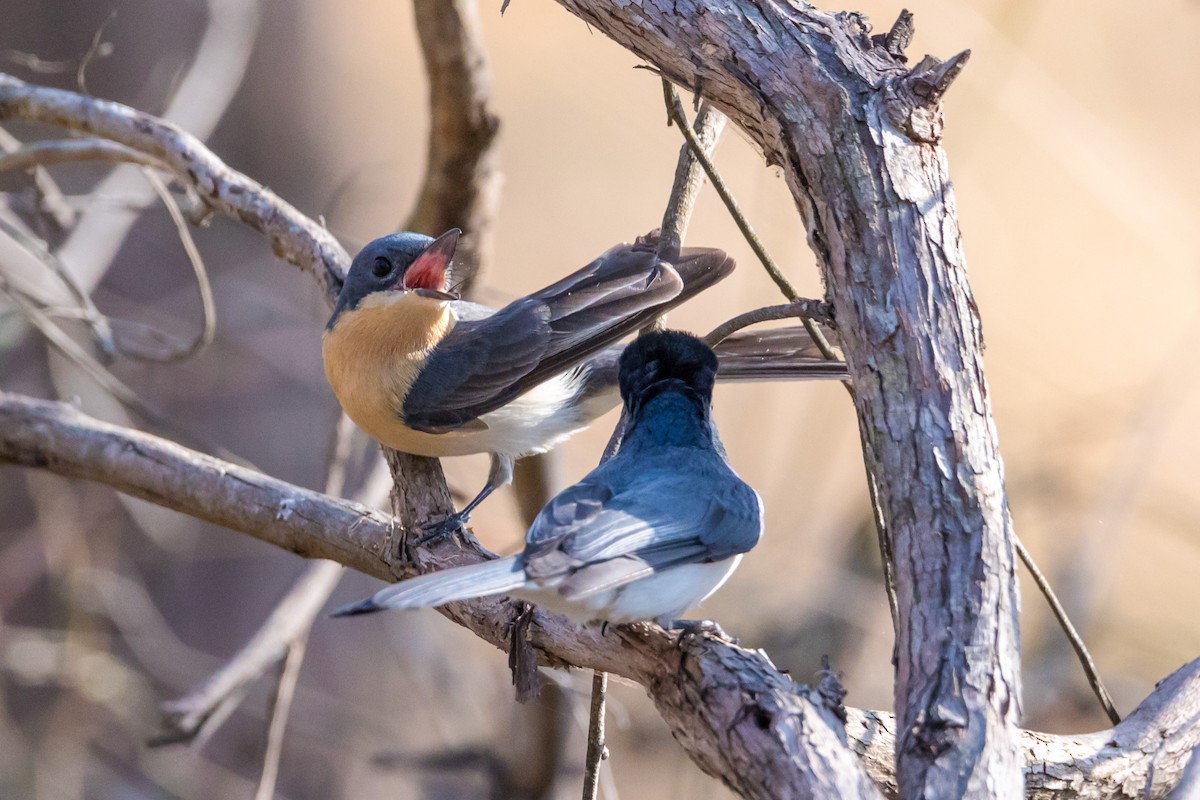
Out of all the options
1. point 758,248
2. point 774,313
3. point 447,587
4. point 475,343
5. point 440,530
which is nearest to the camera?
point 447,587

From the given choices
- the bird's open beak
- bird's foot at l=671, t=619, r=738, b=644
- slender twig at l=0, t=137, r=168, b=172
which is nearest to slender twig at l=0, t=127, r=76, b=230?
slender twig at l=0, t=137, r=168, b=172

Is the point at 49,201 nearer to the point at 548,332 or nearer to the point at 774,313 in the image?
the point at 548,332

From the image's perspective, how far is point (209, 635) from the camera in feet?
19.0

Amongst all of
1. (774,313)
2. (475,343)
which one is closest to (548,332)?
(475,343)

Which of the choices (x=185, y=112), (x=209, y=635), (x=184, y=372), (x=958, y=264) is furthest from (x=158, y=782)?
(x=958, y=264)

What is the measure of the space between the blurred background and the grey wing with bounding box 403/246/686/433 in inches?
57.0

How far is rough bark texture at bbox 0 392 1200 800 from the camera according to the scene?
1.63 metres

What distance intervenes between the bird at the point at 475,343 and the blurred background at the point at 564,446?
4.76ft

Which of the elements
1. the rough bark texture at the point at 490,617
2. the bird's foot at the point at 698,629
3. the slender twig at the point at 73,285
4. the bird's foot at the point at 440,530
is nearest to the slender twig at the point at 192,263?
the slender twig at the point at 73,285

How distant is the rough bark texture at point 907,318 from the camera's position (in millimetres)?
1633

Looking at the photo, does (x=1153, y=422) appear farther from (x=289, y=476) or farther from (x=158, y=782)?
(x=158, y=782)

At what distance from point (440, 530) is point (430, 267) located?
31.5 inches

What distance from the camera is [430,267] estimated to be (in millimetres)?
2992

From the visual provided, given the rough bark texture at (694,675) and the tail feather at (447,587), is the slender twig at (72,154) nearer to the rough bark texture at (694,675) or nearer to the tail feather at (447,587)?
the rough bark texture at (694,675)
